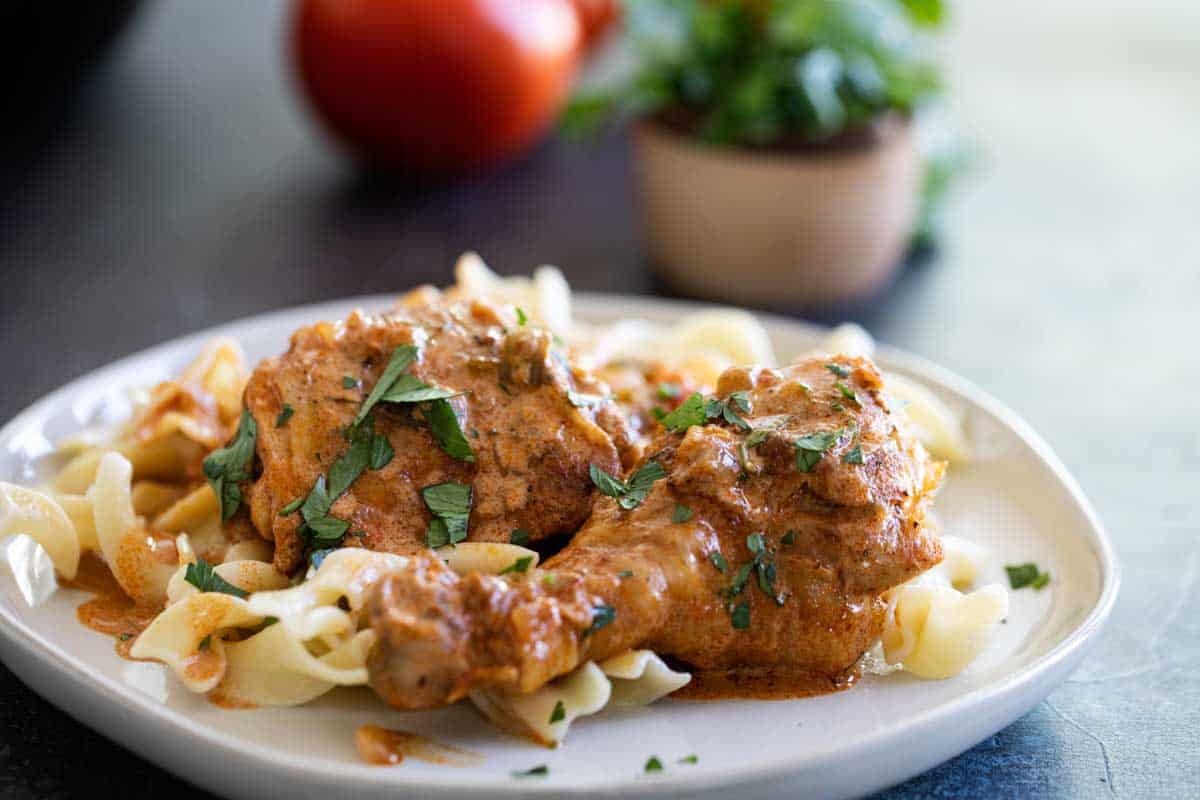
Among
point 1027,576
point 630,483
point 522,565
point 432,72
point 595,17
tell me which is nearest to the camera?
point 522,565

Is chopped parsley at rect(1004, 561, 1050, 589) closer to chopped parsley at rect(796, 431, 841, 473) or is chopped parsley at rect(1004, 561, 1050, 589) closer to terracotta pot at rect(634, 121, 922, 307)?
chopped parsley at rect(796, 431, 841, 473)

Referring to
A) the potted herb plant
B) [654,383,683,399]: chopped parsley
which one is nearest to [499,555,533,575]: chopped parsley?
[654,383,683,399]: chopped parsley

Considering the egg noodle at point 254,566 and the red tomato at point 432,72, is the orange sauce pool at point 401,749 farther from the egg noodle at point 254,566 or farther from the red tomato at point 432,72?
the red tomato at point 432,72

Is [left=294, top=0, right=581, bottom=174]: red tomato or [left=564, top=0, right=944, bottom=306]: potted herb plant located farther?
[left=294, top=0, right=581, bottom=174]: red tomato

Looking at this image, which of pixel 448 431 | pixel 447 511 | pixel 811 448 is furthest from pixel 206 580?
pixel 811 448

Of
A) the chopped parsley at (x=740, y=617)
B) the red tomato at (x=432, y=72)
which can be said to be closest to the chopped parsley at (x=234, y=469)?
the chopped parsley at (x=740, y=617)

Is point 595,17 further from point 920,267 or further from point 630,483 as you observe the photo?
point 630,483

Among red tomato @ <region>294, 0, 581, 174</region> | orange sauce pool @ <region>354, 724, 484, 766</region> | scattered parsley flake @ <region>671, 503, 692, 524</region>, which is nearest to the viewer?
orange sauce pool @ <region>354, 724, 484, 766</region>
